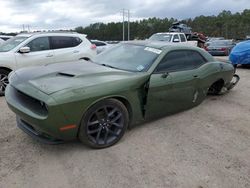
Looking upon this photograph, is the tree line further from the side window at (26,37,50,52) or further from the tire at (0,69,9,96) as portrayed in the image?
the tire at (0,69,9,96)

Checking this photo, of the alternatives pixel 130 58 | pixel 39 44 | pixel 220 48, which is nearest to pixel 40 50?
pixel 39 44

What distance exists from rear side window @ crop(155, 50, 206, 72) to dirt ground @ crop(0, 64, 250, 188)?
0.97 meters

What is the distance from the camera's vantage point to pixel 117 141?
3.89m

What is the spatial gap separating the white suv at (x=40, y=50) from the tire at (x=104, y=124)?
413 centimetres

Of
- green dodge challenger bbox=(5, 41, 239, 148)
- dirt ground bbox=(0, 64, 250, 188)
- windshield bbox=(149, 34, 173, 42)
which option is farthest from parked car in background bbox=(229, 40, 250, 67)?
dirt ground bbox=(0, 64, 250, 188)

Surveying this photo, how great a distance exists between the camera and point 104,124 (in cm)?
370

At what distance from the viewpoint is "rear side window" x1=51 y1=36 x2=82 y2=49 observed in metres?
7.80

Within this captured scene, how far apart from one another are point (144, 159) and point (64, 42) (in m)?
5.55

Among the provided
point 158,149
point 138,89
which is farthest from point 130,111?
point 158,149

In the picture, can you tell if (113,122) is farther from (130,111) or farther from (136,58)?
(136,58)

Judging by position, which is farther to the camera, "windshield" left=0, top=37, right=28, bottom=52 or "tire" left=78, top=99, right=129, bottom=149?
"windshield" left=0, top=37, right=28, bottom=52

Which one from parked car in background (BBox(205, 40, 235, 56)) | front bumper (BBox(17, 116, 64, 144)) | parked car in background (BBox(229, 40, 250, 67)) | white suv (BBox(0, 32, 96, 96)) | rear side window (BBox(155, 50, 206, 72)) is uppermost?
rear side window (BBox(155, 50, 206, 72))

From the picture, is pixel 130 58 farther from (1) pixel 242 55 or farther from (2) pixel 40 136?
(1) pixel 242 55

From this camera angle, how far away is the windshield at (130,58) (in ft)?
14.4
